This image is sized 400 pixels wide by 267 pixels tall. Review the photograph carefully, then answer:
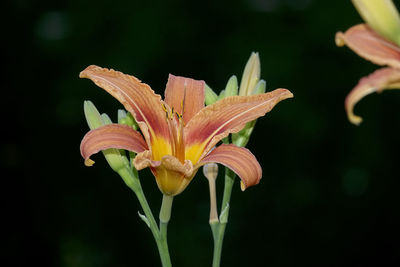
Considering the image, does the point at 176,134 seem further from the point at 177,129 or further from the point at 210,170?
the point at 210,170

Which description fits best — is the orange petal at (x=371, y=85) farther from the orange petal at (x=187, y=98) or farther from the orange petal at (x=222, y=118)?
the orange petal at (x=187, y=98)

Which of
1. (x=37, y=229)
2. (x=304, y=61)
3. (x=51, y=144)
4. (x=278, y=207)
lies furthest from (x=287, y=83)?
(x=37, y=229)

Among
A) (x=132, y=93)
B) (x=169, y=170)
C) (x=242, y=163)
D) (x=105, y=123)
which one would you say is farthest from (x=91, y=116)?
(x=242, y=163)

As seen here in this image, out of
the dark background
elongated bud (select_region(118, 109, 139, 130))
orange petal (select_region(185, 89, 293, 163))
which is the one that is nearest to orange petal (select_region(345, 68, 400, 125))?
orange petal (select_region(185, 89, 293, 163))

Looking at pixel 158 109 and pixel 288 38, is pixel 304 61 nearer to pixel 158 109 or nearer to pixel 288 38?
pixel 288 38

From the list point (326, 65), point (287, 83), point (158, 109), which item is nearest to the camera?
point (158, 109)

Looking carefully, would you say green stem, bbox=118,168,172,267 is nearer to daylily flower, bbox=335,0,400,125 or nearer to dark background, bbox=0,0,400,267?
daylily flower, bbox=335,0,400,125
